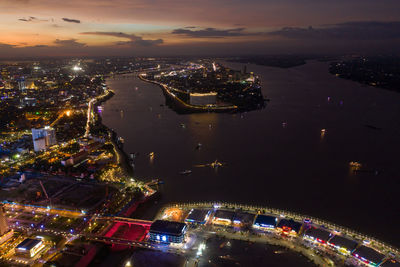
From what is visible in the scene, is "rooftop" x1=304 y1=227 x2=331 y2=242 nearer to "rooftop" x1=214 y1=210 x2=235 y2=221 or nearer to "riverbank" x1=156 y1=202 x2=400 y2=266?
"riverbank" x1=156 y1=202 x2=400 y2=266

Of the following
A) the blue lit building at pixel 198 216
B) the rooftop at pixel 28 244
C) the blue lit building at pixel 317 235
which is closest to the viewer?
the rooftop at pixel 28 244

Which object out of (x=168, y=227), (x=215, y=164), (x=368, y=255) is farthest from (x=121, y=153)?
(x=368, y=255)

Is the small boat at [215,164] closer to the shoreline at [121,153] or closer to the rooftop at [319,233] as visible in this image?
the shoreline at [121,153]

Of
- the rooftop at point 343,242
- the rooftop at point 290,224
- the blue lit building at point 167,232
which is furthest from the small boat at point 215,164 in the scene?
the rooftop at point 343,242

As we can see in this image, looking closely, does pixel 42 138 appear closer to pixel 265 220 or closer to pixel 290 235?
pixel 265 220

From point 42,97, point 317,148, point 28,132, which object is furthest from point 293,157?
point 42,97

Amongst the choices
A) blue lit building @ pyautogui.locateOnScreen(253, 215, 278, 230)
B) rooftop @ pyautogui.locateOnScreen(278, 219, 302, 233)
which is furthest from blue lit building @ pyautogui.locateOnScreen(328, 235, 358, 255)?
blue lit building @ pyautogui.locateOnScreen(253, 215, 278, 230)
